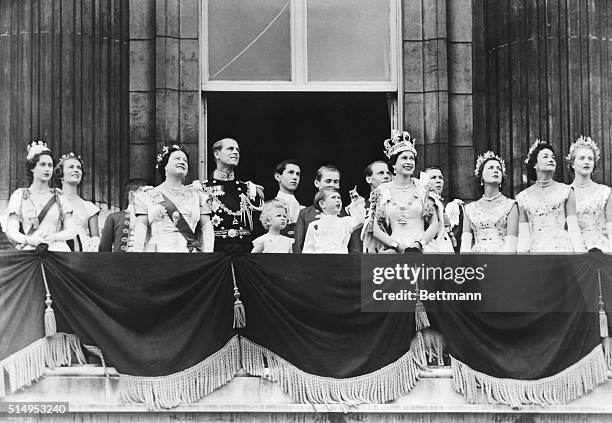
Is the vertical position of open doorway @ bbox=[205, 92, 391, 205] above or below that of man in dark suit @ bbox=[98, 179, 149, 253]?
above

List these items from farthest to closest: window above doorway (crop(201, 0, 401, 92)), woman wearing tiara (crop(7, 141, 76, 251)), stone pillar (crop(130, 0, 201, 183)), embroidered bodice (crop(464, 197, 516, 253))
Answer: window above doorway (crop(201, 0, 401, 92)), stone pillar (crop(130, 0, 201, 183)), embroidered bodice (crop(464, 197, 516, 253)), woman wearing tiara (crop(7, 141, 76, 251))

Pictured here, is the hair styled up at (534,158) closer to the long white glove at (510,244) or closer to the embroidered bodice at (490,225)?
the embroidered bodice at (490,225)

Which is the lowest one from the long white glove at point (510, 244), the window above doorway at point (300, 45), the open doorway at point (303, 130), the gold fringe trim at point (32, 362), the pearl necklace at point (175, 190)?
the gold fringe trim at point (32, 362)

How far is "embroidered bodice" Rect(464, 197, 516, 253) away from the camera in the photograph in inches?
669

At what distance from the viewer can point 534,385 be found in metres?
15.9

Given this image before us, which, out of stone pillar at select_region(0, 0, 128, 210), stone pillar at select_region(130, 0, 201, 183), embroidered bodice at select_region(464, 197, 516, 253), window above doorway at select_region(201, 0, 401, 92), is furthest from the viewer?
window above doorway at select_region(201, 0, 401, 92)

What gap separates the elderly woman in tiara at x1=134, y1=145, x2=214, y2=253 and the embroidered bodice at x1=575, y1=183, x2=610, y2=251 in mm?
3845

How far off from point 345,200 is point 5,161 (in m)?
4.86

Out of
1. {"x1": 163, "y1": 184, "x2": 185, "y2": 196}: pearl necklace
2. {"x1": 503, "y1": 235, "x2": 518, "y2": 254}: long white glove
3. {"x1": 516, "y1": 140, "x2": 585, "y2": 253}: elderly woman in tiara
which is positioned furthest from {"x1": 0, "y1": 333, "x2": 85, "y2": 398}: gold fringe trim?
{"x1": 516, "y1": 140, "x2": 585, "y2": 253}: elderly woman in tiara

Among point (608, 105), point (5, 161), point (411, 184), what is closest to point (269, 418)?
point (411, 184)

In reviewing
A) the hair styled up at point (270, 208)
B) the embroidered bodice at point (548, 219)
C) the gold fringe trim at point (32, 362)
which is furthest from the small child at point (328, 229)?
the gold fringe trim at point (32, 362)

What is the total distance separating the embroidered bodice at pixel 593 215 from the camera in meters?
16.9

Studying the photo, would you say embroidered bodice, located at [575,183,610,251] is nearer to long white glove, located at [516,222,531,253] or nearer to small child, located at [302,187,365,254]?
long white glove, located at [516,222,531,253]

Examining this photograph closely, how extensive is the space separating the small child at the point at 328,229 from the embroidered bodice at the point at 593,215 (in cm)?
240
